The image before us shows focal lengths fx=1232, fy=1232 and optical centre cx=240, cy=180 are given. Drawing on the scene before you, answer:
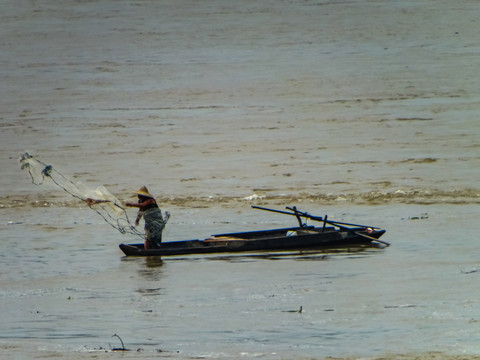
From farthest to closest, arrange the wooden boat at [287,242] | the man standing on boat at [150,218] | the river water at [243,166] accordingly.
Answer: the man standing on boat at [150,218] < the wooden boat at [287,242] < the river water at [243,166]

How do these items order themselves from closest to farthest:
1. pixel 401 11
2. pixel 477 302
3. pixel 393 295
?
pixel 477 302 → pixel 393 295 → pixel 401 11

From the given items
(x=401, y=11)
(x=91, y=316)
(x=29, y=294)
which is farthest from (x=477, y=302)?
(x=401, y=11)

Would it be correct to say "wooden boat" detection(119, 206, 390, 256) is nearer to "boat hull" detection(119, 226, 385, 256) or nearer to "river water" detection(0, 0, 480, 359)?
"boat hull" detection(119, 226, 385, 256)

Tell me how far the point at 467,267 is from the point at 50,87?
18.6 metres

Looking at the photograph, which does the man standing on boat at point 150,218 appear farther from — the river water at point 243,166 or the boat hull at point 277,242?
the river water at point 243,166

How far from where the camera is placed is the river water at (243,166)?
12945 mm

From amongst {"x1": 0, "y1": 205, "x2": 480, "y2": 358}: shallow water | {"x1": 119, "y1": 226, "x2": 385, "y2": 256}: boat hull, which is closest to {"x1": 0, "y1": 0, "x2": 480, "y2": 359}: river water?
{"x1": 0, "y1": 205, "x2": 480, "y2": 358}: shallow water

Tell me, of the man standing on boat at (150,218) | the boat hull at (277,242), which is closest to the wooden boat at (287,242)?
the boat hull at (277,242)

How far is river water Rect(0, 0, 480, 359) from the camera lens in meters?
12.9

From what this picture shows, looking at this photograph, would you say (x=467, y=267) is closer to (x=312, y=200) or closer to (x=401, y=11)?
(x=312, y=200)

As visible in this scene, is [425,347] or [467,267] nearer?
[425,347]

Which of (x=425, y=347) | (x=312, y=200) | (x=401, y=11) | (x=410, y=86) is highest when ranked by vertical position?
(x=401, y=11)

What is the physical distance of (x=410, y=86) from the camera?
3038cm

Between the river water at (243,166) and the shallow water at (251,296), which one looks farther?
the river water at (243,166)
